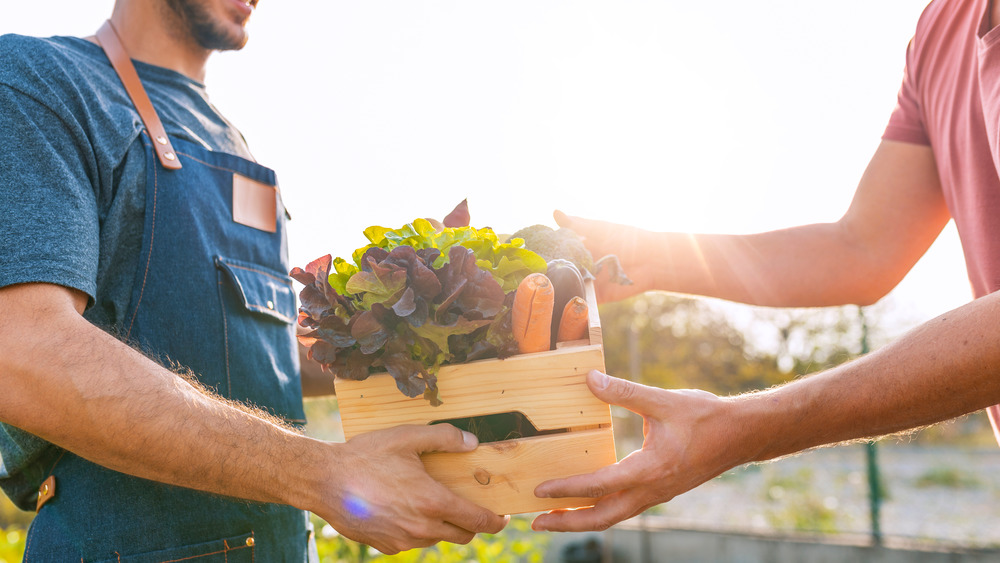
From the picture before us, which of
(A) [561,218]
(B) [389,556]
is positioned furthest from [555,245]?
(B) [389,556]

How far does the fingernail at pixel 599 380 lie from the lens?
1.49m

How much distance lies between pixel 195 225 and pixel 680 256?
1867mm

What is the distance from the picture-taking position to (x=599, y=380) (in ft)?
4.91

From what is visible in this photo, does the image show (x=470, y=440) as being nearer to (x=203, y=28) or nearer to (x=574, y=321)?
(x=574, y=321)

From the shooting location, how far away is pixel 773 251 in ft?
8.95

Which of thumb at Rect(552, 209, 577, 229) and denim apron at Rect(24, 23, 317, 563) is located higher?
thumb at Rect(552, 209, 577, 229)

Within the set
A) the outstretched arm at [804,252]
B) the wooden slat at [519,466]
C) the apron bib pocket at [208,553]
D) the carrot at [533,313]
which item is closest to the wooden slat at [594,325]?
the carrot at [533,313]

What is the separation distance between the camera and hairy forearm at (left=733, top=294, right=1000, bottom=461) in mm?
1603

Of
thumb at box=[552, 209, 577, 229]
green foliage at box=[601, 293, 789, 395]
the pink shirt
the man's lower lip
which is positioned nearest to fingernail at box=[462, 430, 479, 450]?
thumb at box=[552, 209, 577, 229]

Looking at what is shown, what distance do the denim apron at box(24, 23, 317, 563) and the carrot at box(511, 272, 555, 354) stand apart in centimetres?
85

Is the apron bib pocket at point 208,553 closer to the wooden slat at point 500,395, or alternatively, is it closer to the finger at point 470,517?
the wooden slat at point 500,395

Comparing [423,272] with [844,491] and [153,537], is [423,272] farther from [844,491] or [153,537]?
[844,491]

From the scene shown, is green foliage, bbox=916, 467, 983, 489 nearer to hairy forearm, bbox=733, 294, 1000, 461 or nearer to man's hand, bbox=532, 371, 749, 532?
hairy forearm, bbox=733, 294, 1000, 461

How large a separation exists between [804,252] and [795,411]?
120 centimetres
